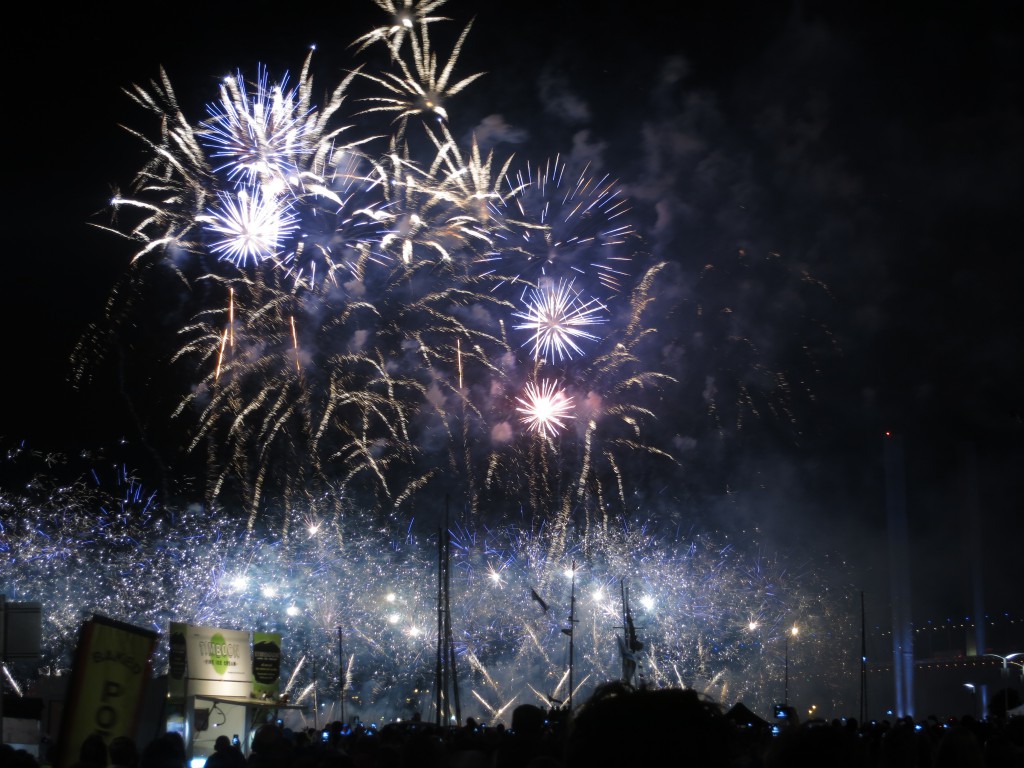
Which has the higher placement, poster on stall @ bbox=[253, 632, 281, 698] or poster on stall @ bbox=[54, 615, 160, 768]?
poster on stall @ bbox=[54, 615, 160, 768]

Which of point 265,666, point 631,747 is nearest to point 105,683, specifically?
point 631,747

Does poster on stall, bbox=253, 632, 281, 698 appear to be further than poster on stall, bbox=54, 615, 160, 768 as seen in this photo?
Yes

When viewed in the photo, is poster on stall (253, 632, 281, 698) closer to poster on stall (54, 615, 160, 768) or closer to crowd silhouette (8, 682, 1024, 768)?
crowd silhouette (8, 682, 1024, 768)

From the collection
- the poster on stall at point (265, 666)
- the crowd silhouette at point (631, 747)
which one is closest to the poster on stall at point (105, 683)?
the crowd silhouette at point (631, 747)

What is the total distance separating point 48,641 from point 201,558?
982cm

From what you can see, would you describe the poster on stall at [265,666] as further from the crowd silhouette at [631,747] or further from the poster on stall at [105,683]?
the poster on stall at [105,683]

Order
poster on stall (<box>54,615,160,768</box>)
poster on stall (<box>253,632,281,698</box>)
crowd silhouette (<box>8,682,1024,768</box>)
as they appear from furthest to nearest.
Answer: poster on stall (<box>253,632,281,698</box>) → poster on stall (<box>54,615,160,768</box>) → crowd silhouette (<box>8,682,1024,768</box>)

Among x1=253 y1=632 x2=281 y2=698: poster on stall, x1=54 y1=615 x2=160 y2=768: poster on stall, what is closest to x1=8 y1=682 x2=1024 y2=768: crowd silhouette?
x1=54 y1=615 x2=160 y2=768: poster on stall

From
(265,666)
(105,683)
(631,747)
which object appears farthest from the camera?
(265,666)

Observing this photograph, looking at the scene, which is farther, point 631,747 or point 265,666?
point 265,666

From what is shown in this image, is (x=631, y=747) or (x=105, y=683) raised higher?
(x=631, y=747)

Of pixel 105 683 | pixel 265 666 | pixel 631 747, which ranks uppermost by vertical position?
pixel 631 747

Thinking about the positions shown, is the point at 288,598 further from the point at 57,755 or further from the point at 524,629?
the point at 57,755

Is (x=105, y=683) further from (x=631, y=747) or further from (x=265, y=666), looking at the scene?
(x=265, y=666)
